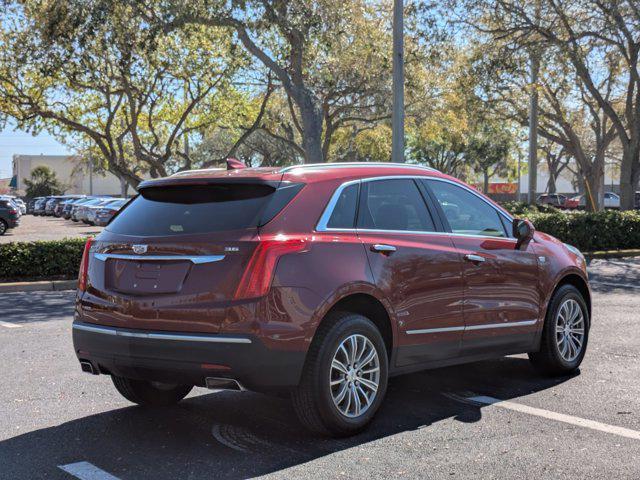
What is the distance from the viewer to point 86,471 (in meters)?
4.40

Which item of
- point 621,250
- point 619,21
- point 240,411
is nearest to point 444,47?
point 619,21

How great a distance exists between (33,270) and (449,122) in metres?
24.7

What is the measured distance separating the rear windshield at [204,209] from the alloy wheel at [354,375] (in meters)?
0.97

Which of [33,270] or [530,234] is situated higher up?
[530,234]

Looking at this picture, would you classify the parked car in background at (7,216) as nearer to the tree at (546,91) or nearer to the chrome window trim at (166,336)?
the tree at (546,91)

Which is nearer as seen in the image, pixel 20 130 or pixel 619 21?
pixel 619 21

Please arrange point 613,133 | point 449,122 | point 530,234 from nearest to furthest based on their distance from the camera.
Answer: point 530,234
point 613,133
point 449,122

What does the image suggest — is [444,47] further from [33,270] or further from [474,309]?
[474,309]

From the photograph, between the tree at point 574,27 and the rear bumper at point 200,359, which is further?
the tree at point 574,27

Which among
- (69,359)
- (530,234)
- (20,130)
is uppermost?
(20,130)

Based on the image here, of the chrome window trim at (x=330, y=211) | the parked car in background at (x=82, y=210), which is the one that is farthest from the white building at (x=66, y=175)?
the chrome window trim at (x=330, y=211)

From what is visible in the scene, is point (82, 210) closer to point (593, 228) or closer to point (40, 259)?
point (40, 259)

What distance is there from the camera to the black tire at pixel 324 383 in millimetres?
4734

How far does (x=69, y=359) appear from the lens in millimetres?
7629
